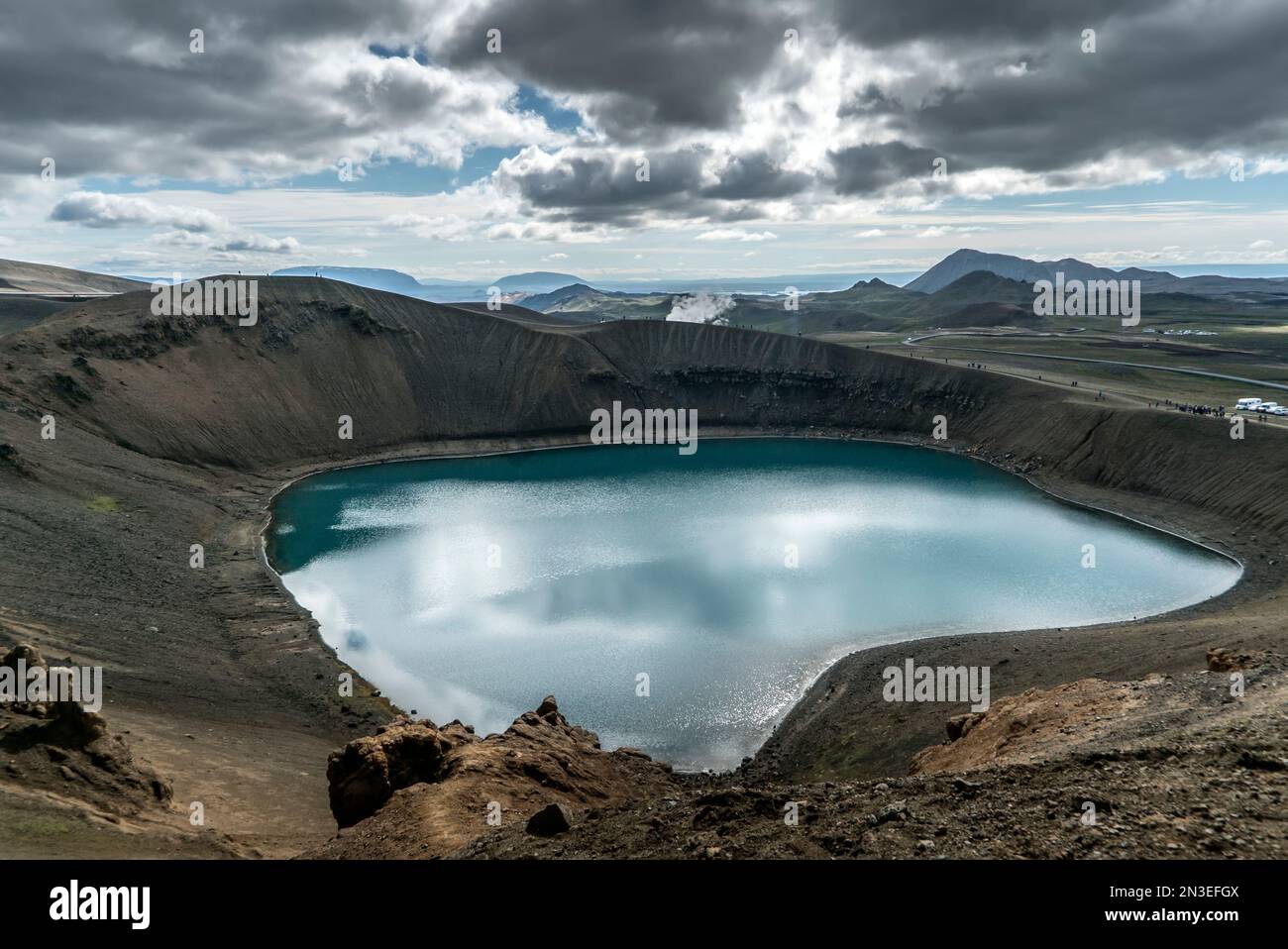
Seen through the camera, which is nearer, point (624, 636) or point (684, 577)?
point (624, 636)

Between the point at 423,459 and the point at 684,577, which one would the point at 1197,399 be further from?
the point at 423,459

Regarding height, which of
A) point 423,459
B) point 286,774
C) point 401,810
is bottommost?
point 286,774

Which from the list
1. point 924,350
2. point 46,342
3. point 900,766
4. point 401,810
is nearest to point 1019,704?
point 900,766

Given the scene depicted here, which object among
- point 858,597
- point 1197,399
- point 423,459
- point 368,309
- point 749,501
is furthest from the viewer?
point 368,309

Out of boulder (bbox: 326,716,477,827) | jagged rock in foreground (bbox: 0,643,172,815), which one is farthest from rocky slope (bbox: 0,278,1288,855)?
jagged rock in foreground (bbox: 0,643,172,815)

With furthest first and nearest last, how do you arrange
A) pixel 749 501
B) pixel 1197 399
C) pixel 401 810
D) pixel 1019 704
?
pixel 1197 399
pixel 749 501
pixel 1019 704
pixel 401 810

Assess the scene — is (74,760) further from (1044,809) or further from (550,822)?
(1044,809)

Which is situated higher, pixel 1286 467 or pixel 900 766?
pixel 1286 467
